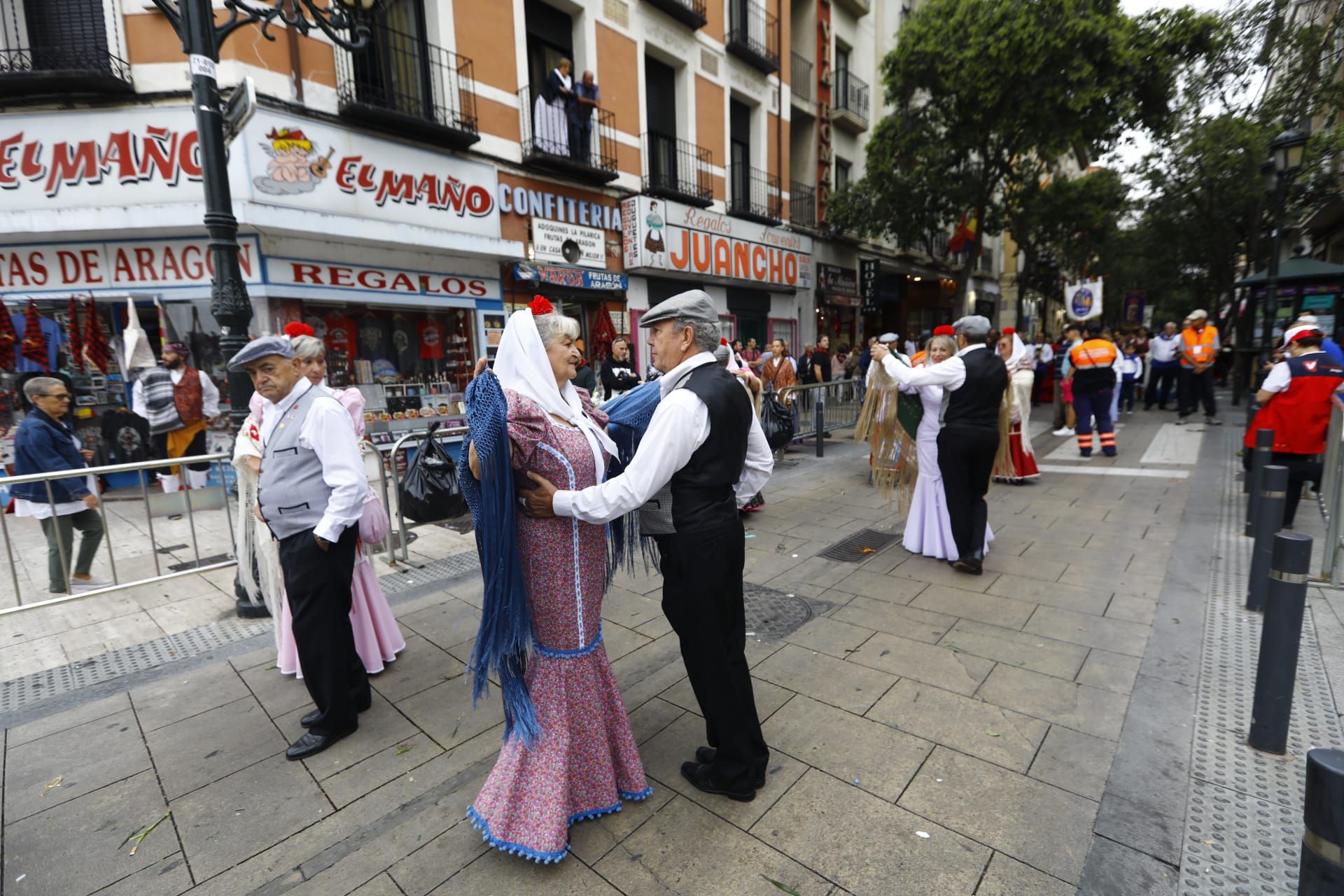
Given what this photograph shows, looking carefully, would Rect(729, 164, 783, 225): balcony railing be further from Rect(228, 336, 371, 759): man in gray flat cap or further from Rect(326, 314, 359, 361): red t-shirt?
Rect(228, 336, 371, 759): man in gray flat cap

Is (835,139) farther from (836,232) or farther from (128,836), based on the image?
(128,836)

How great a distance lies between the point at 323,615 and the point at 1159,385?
18786 mm

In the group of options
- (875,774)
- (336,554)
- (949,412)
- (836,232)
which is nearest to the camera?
(875,774)

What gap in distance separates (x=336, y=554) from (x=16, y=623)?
12.3ft

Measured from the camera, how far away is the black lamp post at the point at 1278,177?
8797mm

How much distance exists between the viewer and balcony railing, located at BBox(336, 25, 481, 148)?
961 centimetres

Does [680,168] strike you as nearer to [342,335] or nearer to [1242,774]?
[342,335]

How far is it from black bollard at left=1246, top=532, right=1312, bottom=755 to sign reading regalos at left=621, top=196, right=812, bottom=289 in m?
11.7

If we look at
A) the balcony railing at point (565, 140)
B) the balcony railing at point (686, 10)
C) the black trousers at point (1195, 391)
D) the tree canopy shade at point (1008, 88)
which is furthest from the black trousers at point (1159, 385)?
the balcony railing at point (686, 10)

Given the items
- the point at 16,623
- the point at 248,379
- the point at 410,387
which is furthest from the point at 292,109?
the point at 16,623

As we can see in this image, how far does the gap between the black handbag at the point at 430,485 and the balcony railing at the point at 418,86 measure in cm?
770

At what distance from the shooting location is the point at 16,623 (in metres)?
4.67

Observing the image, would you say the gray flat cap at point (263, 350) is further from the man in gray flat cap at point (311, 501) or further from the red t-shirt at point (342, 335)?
the red t-shirt at point (342, 335)

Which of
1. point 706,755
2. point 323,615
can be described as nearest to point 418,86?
point 323,615
